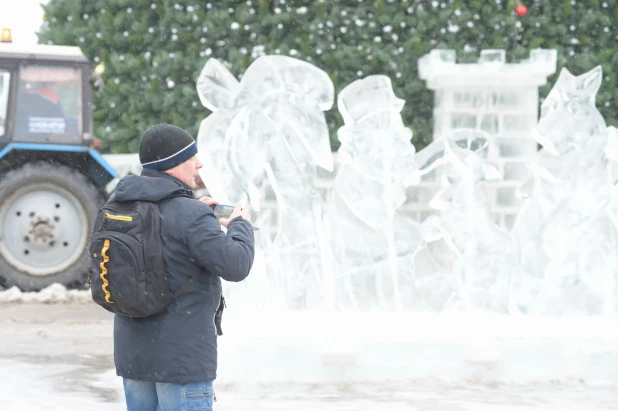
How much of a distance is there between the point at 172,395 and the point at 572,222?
3.72 m

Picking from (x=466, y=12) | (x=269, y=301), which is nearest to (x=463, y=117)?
(x=466, y=12)

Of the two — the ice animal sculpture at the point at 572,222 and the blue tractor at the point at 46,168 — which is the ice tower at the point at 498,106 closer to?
the ice animal sculpture at the point at 572,222

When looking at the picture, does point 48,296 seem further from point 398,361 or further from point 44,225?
point 398,361

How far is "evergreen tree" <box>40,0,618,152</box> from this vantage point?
9.98 metres

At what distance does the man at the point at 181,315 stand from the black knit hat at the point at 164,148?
0.17ft

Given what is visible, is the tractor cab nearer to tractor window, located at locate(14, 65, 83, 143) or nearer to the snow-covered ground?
tractor window, located at locate(14, 65, 83, 143)

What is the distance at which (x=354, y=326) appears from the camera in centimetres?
548

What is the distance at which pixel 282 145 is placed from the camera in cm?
606

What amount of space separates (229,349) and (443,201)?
1.55 meters

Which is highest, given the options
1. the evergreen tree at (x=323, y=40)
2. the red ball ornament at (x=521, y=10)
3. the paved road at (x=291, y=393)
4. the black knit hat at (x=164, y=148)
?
the red ball ornament at (x=521, y=10)

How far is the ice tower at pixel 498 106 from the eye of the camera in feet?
26.5

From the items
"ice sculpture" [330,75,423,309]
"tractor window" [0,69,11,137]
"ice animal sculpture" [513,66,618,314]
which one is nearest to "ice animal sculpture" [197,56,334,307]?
"ice sculpture" [330,75,423,309]

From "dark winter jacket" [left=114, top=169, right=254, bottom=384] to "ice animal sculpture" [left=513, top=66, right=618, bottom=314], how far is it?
344cm

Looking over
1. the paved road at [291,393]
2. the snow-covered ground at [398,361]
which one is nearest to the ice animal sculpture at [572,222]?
the snow-covered ground at [398,361]
